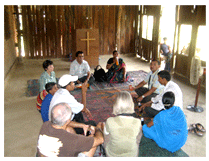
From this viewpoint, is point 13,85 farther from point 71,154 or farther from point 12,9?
point 71,154

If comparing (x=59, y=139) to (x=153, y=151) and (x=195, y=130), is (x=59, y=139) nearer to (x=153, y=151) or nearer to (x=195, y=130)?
(x=153, y=151)

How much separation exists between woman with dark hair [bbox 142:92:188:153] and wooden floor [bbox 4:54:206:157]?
17.9 inches

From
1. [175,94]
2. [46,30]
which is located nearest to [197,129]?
[175,94]

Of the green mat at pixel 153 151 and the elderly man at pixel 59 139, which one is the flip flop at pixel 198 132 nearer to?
the green mat at pixel 153 151

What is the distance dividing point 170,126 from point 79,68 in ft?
10.2

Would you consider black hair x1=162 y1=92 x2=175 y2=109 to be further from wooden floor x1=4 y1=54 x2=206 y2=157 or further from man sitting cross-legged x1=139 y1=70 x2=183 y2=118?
wooden floor x1=4 y1=54 x2=206 y2=157

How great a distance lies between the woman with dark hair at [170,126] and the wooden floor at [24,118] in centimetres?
45

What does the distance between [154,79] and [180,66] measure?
2671 mm

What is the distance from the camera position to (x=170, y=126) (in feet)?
8.16

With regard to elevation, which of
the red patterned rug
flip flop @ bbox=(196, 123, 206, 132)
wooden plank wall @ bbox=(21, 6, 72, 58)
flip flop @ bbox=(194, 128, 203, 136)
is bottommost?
flip flop @ bbox=(194, 128, 203, 136)

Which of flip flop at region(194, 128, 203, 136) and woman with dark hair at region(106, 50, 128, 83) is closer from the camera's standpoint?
flip flop at region(194, 128, 203, 136)

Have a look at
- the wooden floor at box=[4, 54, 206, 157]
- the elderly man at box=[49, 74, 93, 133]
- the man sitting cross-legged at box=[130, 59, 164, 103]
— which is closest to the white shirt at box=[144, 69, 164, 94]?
the man sitting cross-legged at box=[130, 59, 164, 103]

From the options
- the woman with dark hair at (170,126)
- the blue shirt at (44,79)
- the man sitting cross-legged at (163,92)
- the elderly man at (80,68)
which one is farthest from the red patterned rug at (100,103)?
the woman with dark hair at (170,126)

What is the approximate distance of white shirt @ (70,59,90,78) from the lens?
504cm
